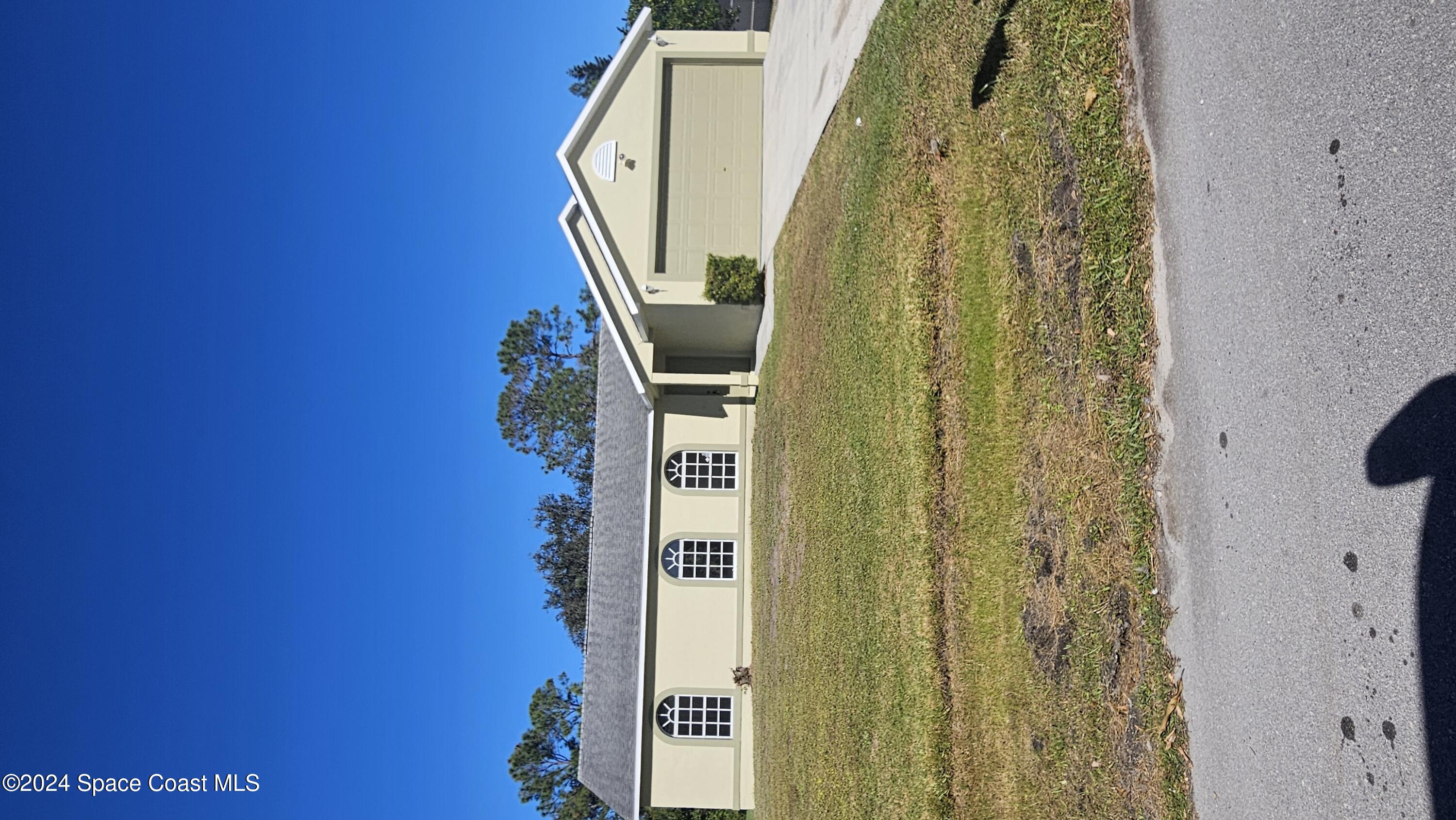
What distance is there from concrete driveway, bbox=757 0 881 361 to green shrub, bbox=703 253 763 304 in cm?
32

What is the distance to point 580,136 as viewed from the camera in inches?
695

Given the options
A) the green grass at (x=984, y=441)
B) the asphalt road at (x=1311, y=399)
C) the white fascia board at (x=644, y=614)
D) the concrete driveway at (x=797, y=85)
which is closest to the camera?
the asphalt road at (x=1311, y=399)

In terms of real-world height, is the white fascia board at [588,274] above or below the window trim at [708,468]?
above

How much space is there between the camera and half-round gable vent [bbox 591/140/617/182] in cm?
1758

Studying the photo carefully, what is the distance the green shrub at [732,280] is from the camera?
1700 cm

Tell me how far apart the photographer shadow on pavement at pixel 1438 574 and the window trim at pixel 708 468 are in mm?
16226

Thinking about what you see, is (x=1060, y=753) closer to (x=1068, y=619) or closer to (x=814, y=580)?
(x=1068, y=619)

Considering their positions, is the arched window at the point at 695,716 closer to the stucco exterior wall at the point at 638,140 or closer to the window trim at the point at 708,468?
the window trim at the point at 708,468

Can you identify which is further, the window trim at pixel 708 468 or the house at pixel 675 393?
the window trim at pixel 708 468

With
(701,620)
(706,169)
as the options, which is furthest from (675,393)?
(706,169)

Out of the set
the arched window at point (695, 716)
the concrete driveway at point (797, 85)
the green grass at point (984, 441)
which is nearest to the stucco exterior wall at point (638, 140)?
the concrete driveway at point (797, 85)

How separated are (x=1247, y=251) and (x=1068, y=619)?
2.23m

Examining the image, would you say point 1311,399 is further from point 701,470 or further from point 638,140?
point 701,470

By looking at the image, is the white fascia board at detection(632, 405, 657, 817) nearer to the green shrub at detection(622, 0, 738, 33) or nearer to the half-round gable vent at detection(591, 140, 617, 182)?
the half-round gable vent at detection(591, 140, 617, 182)
